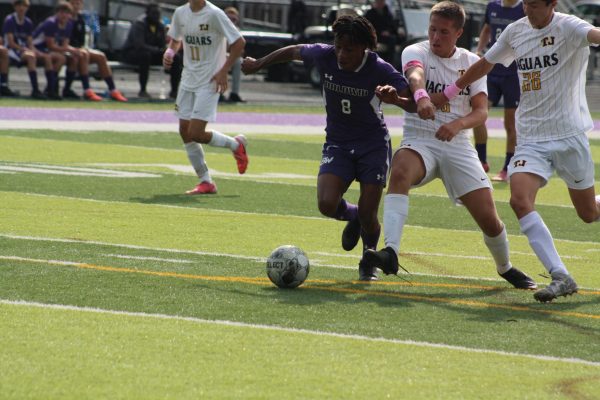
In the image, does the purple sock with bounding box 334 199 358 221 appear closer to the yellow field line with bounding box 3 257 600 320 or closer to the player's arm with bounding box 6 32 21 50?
the yellow field line with bounding box 3 257 600 320

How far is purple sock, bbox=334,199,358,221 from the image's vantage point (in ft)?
31.5

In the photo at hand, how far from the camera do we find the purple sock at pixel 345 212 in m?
9.60

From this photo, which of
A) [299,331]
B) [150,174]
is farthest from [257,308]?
[150,174]

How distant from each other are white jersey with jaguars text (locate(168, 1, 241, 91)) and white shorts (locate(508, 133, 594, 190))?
6.56 m

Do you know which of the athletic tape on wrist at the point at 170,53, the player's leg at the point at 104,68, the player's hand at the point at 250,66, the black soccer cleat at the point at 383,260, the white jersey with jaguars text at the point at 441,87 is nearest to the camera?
the black soccer cleat at the point at 383,260

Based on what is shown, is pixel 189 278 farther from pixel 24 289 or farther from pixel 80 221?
pixel 80 221

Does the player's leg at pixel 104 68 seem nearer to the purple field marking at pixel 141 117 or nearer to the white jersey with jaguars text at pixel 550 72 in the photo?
the purple field marking at pixel 141 117

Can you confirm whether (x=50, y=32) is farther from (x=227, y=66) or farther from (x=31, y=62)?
(x=227, y=66)

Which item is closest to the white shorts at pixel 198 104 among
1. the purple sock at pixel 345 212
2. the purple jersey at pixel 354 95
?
the purple sock at pixel 345 212

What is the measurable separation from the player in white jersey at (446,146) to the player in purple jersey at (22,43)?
64.9 ft

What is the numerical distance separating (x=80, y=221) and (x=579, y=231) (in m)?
4.42

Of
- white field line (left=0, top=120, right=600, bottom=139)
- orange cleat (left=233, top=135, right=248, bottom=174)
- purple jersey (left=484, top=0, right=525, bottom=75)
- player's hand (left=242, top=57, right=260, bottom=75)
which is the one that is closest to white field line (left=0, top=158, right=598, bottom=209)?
orange cleat (left=233, top=135, right=248, bottom=174)

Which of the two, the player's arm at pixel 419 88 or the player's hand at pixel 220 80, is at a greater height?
the player's arm at pixel 419 88

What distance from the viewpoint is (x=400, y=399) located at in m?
5.78
